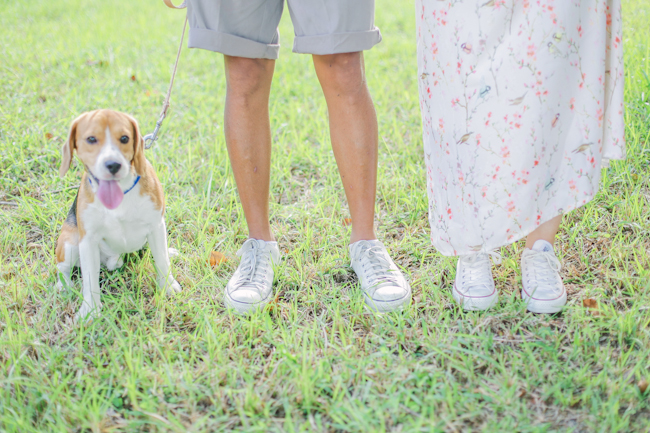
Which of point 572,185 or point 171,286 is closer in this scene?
point 572,185

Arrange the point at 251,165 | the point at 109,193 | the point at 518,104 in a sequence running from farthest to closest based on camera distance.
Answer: the point at 251,165 < the point at 109,193 < the point at 518,104

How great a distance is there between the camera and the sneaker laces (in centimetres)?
217

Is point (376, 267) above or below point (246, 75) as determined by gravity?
below

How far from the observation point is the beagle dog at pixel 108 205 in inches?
73.3

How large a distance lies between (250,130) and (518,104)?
1.11m

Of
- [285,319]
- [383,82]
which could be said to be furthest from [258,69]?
[383,82]

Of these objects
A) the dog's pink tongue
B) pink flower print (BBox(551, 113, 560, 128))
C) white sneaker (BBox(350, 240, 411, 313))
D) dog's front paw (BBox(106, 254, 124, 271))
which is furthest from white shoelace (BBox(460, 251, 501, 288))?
dog's front paw (BBox(106, 254, 124, 271))

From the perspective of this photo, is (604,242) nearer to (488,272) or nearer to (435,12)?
(488,272)

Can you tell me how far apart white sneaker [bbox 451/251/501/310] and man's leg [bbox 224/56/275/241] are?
910mm

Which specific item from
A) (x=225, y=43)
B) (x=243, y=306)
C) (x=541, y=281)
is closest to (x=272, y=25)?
(x=225, y=43)

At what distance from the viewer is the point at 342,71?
7.00 ft

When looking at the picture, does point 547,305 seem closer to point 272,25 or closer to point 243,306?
point 243,306

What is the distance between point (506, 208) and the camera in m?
1.92

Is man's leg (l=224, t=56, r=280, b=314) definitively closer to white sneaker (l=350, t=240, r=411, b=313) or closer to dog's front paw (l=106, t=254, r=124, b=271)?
white sneaker (l=350, t=240, r=411, b=313)
